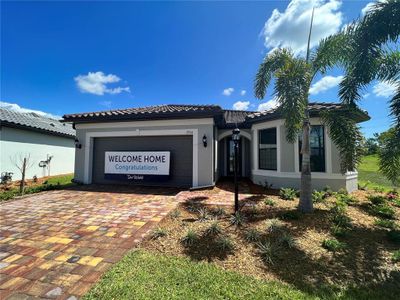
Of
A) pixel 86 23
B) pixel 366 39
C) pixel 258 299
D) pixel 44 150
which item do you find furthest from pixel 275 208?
pixel 44 150

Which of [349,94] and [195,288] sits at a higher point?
[349,94]

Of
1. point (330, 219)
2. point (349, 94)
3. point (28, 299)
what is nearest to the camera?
point (28, 299)

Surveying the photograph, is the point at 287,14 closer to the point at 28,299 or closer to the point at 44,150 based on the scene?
the point at 28,299

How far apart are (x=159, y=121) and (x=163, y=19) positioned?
4.68 m

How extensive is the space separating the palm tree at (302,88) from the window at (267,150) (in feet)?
12.1

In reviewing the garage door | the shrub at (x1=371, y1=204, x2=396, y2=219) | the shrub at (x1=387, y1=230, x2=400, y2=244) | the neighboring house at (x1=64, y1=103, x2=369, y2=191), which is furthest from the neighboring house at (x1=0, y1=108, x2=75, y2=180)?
the shrub at (x1=371, y1=204, x2=396, y2=219)

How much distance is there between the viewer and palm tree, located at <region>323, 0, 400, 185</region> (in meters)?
5.31

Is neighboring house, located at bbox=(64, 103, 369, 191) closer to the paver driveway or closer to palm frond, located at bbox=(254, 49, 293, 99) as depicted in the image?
palm frond, located at bbox=(254, 49, 293, 99)

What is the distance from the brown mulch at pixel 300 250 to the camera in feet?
10.8

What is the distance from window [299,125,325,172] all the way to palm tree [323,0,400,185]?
3.11 metres

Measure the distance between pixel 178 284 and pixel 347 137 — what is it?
547 cm

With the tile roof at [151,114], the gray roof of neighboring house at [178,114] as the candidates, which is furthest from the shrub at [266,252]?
the tile roof at [151,114]

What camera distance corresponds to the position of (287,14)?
7.17m

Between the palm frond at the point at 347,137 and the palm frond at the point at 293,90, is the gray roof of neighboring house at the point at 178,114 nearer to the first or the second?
the palm frond at the point at 347,137
